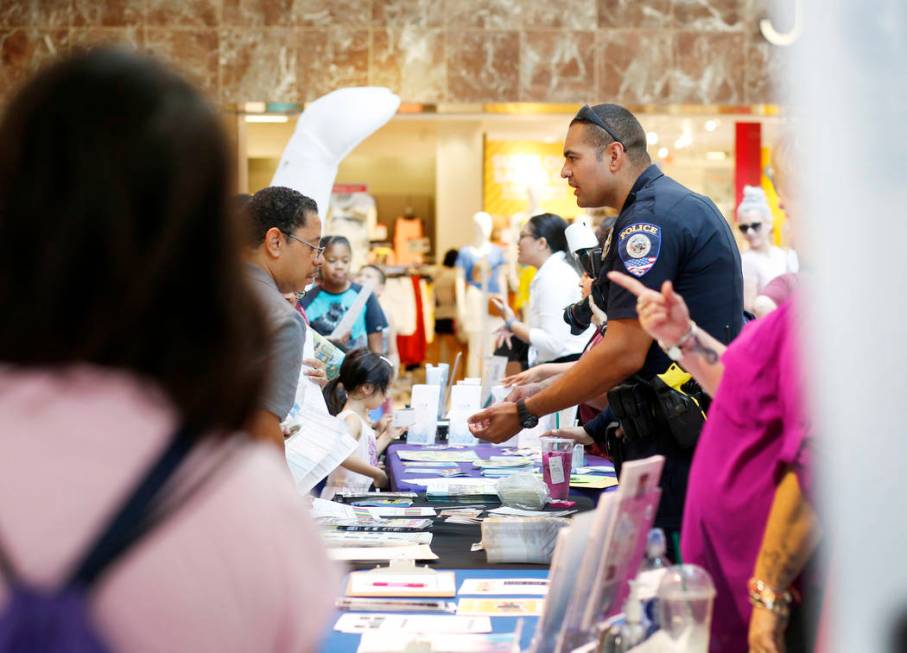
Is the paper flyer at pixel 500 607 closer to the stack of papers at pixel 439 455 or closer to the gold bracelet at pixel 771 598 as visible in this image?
the gold bracelet at pixel 771 598

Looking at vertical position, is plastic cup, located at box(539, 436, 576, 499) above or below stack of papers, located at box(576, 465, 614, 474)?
above

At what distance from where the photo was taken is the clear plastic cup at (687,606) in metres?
1.68

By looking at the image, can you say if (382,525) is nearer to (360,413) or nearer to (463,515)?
(463,515)

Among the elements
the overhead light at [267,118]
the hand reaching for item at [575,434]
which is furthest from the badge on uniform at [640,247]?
the overhead light at [267,118]

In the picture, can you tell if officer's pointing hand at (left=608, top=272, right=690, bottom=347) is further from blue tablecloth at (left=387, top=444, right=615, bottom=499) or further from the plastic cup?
blue tablecloth at (left=387, top=444, right=615, bottom=499)

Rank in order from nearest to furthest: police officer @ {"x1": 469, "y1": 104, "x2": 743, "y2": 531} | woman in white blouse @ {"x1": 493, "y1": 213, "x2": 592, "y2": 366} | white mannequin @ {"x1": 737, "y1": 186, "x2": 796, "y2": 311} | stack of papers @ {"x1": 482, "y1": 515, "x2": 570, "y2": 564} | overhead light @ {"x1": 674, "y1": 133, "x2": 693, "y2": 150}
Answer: stack of papers @ {"x1": 482, "y1": 515, "x2": 570, "y2": 564}, police officer @ {"x1": 469, "y1": 104, "x2": 743, "y2": 531}, woman in white blouse @ {"x1": 493, "y1": 213, "x2": 592, "y2": 366}, white mannequin @ {"x1": 737, "y1": 186, "x2": 796, "y2": 311}, overhead light @ {"x1": 674, "y1": 133, "x2": 693, "y2": 150}

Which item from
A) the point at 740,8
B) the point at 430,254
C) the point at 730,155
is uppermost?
the point at 740,8

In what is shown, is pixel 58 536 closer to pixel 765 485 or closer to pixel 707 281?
pixel 765 485

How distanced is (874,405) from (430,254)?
44.3 ft

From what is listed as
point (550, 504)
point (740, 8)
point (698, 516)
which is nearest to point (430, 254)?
point (740, 8)

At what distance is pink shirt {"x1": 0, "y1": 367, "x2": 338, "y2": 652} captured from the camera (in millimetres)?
971

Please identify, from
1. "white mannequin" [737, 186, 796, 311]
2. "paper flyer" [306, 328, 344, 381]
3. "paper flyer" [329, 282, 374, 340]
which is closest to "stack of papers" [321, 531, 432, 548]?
"paper flyer" [306, 328, 344, 381]

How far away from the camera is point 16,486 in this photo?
99 cm

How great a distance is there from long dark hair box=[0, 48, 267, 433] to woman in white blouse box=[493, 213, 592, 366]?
4.88 metres
